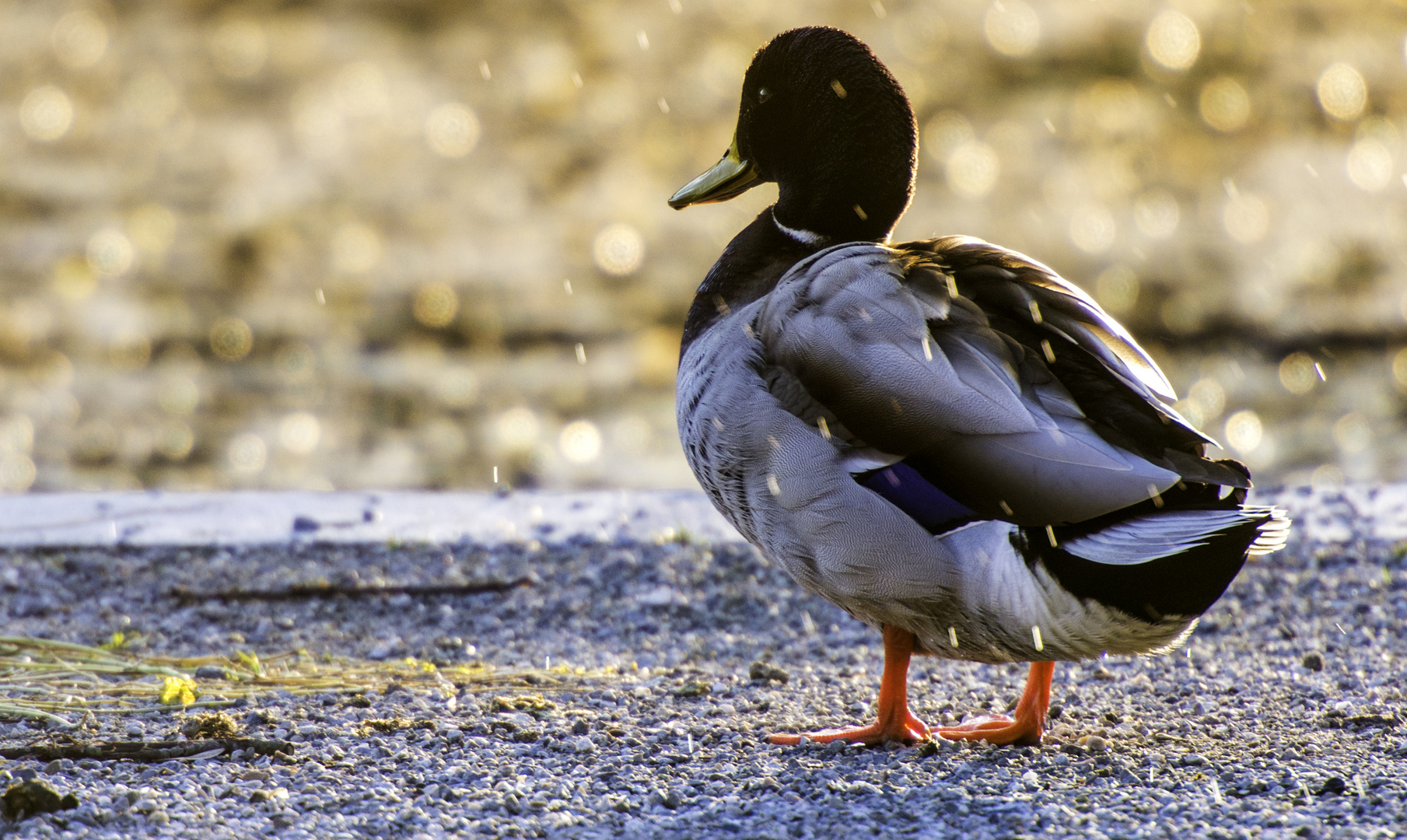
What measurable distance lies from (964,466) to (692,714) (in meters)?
1.00

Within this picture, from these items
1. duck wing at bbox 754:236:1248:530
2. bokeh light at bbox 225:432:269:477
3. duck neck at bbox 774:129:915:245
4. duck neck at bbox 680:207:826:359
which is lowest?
bokeh light at bbox 225:432:269:477

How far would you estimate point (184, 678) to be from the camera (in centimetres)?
308

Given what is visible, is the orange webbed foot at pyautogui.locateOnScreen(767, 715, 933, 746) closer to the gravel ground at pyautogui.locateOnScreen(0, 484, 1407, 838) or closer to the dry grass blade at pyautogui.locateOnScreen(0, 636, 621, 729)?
the gravel ground at pyautogui.locateOnScreen(0, 484, 1407, 838)

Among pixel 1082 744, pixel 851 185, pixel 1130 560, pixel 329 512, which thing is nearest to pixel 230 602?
pixel 329 512

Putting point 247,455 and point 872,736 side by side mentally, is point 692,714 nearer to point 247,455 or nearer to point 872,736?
point 872,736

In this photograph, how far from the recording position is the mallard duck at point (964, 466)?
7.25ft

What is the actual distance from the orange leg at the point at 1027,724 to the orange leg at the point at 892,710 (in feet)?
0.34

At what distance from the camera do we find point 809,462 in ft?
8.33

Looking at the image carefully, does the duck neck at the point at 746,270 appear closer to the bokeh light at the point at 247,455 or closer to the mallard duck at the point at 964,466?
the mallard duck at the point at 964,466

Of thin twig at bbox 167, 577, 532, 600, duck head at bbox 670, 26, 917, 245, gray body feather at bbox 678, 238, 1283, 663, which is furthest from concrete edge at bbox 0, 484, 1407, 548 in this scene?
gray body feather at bbox 678, 238, 1283, 663

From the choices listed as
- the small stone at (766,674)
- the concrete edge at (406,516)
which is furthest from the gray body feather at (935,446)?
the concrete edge at (406,516)

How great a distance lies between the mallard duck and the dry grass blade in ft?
2.82

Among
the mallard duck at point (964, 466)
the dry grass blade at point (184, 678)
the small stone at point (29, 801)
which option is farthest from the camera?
the dry grass blade at point (184, 678)

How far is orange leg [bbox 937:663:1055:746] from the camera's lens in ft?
8.89
